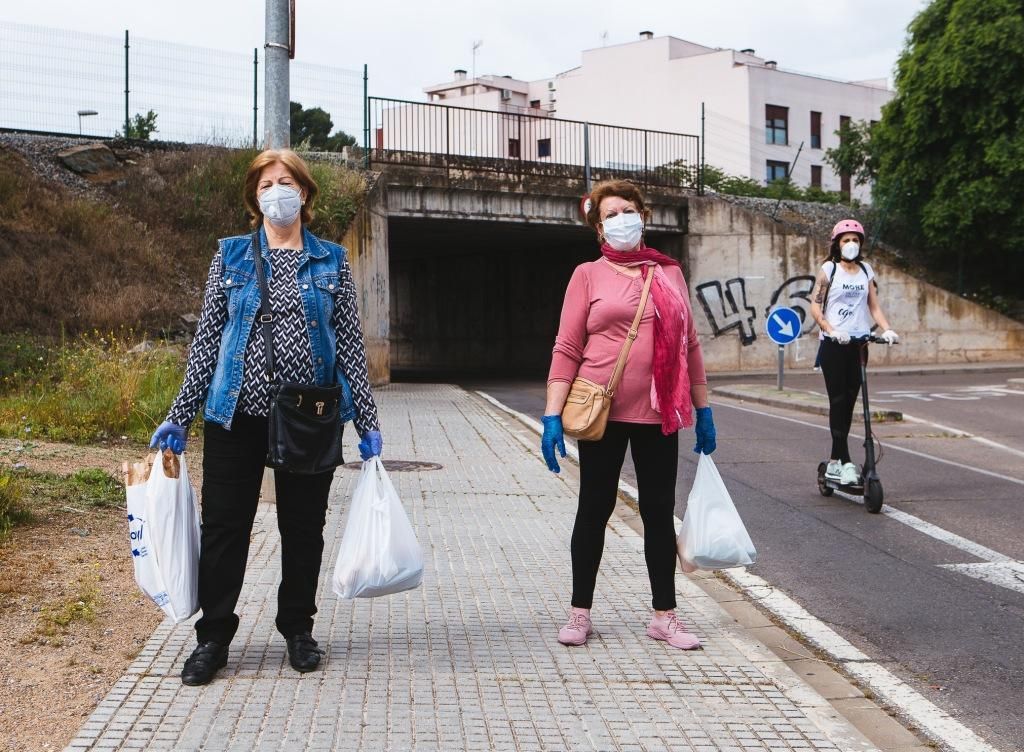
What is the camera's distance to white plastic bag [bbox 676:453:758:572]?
4.67 meters

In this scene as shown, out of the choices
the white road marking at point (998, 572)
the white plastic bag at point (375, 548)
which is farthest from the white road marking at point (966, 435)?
the white plastic bag at point (375, 548)

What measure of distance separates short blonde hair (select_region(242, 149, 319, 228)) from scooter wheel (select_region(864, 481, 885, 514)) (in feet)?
16.5

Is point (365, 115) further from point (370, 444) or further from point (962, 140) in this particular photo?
point (370, 444)

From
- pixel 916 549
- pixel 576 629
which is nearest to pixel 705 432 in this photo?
pixel 576 629

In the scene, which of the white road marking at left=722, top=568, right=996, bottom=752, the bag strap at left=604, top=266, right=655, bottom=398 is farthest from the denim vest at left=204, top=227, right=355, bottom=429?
the white road marking at left=722, top=568, right=996, bottom=752

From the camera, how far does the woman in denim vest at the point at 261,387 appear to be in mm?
4121

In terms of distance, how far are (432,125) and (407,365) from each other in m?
15.7

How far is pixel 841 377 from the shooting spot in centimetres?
820

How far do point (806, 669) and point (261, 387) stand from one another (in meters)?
2.38

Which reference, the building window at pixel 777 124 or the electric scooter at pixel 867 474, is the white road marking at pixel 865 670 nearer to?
the electric scooter at pixel 867 474

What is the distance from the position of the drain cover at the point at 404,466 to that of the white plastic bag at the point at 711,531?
5461 millimetres

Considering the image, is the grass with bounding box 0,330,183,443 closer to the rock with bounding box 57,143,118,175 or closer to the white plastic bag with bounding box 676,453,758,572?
the white plastic bag with bounding box 676,453,758,572

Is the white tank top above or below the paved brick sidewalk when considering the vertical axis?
Answer: above

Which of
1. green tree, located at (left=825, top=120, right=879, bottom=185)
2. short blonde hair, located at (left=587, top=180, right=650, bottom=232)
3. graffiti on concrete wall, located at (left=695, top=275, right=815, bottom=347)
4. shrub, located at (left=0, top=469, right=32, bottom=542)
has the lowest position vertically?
shrub, located at (left=0, top=469, right=32, bottom=542)
